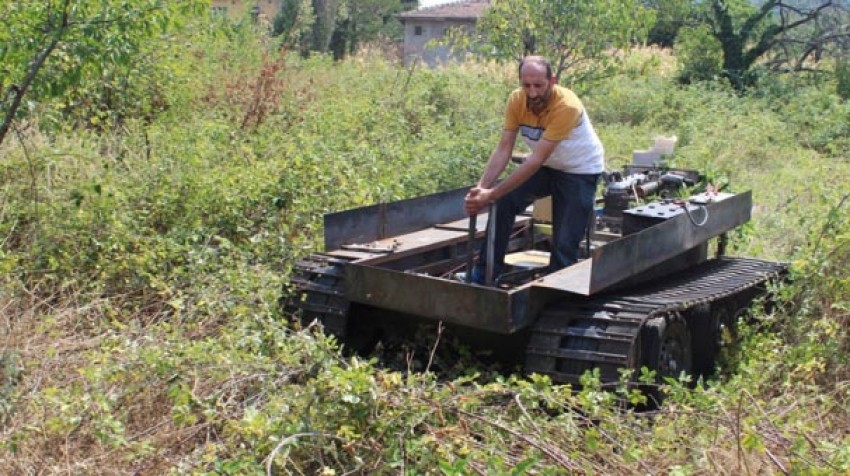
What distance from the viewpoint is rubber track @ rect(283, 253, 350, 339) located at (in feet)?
19.7

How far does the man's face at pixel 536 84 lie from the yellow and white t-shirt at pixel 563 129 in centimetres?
6

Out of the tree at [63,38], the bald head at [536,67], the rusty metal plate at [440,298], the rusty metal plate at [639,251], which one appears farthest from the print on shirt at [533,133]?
the tree at [63,38]

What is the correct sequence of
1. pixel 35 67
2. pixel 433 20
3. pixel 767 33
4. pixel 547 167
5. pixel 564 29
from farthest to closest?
pixel 433 20
pixel 767 33
pixel 564 29
pixel 547 167
pixel 35 67

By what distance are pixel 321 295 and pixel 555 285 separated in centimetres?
143

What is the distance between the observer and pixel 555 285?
555cm

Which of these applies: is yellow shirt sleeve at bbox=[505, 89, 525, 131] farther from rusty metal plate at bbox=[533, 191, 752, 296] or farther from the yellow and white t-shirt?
rusty metal plate at bbox=[533, 191, 752, 296]

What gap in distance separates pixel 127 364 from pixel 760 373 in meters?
3.41

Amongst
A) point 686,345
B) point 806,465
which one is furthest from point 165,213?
point 806,465

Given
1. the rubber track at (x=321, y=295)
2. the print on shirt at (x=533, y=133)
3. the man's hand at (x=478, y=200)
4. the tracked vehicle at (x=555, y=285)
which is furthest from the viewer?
the print on shirt at (x=533, y=133)

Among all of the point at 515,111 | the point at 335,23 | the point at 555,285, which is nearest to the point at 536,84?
the point at 515,111

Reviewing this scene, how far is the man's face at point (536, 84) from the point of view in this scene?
6.02 m

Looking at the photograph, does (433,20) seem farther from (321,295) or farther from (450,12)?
(321,295)

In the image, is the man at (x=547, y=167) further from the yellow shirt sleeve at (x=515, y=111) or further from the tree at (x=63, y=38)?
the tree at (x=63, y=38)

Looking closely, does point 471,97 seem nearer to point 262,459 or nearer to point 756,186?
point 756,186
